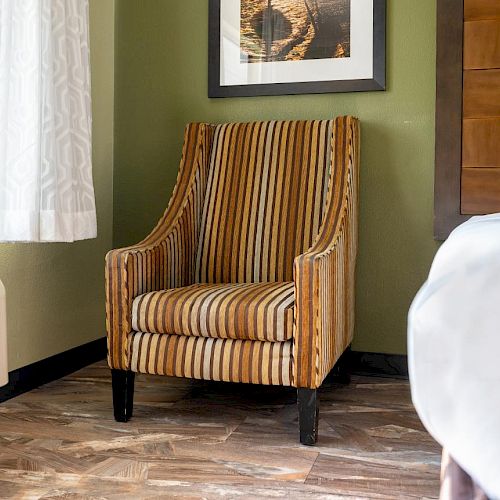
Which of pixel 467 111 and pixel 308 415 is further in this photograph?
pixel 467 111

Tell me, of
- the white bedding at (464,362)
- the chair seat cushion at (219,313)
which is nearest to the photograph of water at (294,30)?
the chair seat cushion at (219,313)

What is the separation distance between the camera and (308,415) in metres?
1.90

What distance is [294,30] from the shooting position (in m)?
2.72

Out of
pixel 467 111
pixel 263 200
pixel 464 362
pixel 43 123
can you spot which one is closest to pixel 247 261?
pixel 263 200

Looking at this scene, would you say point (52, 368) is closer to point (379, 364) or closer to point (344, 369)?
point (344, 369)

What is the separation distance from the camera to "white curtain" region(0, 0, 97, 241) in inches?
81.2

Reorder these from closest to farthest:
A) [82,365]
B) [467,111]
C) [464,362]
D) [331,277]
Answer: [464,362]
[331,277]
[467,111]
[82,365]

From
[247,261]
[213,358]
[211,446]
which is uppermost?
[247,261]

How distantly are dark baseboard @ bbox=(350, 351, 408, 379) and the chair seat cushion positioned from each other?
780 millimetres

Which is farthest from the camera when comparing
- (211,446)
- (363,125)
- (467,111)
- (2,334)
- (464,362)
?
(363,125)

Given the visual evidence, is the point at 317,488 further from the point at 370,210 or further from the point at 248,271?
the point at 370,210

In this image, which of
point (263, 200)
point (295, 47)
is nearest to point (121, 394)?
point (263, 200)

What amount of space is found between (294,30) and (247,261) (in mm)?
1006

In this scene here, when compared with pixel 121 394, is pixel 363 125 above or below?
above
